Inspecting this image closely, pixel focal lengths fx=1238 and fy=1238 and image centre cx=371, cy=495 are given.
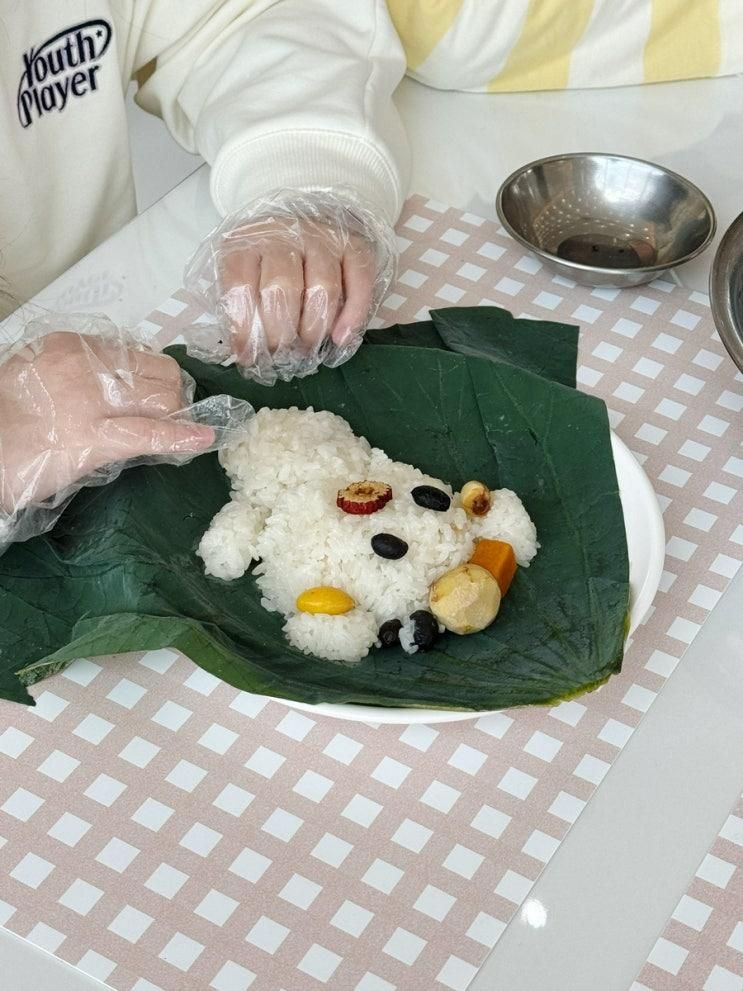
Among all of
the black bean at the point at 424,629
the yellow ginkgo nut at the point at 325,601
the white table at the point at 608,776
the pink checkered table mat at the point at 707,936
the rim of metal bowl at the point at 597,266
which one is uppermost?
the rim of metal bowl at the point at 597,266

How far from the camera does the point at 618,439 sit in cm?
108

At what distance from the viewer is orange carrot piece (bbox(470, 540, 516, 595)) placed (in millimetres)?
998

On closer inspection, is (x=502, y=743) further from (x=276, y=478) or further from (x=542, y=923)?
(x=276, y=478)

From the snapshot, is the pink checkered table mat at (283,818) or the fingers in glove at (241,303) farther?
the fingers in glove at (241,303)

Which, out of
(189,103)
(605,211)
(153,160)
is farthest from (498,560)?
(153,160)

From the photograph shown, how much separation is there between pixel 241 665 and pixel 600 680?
0.86 ft

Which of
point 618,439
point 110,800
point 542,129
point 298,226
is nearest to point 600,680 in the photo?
point 618,439

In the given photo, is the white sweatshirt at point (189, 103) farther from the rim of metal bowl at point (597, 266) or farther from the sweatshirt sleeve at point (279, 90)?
the rim of metal bowl at point (597, 266)

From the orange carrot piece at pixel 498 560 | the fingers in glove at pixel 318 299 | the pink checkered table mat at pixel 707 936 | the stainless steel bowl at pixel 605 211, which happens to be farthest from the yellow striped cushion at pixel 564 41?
the pink checkered table mat at pixel 707 936

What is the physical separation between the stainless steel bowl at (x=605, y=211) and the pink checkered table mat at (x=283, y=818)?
0.42m

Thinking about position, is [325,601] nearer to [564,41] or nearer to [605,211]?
[605,211]

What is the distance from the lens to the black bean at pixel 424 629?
951 millimetres

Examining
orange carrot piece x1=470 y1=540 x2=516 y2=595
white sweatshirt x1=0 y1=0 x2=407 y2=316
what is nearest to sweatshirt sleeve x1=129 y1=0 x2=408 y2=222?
white sweatshirt x1=0 y1=0 x2=407 y2=316

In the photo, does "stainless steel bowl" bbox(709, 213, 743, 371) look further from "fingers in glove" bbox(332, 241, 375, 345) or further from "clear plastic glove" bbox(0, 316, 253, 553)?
"clear plastic glove" bbox(0, 316, 253, 553)
